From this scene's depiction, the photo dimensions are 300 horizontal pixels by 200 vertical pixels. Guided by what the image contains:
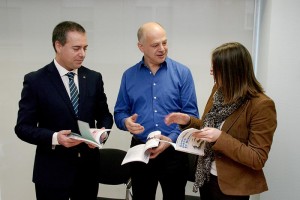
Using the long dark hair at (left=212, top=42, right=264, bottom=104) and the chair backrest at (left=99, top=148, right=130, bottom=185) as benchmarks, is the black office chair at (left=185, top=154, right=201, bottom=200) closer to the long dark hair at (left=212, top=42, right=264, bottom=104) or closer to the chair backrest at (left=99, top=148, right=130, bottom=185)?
the chair backrest at (left=99, top=148, right=130, bottom=185)

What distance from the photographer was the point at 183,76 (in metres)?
A: 2.38

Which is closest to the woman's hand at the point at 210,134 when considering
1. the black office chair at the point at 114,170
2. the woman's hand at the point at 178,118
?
the woman's hand at the point at 178,118

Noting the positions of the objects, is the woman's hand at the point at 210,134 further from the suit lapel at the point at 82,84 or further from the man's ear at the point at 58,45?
the man's ear at the point at 58,45

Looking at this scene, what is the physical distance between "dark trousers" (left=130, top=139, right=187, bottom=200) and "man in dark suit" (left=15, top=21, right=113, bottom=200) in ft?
1.09

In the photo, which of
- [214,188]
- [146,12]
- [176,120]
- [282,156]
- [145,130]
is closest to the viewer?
[214,188]

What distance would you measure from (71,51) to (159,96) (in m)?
0.68

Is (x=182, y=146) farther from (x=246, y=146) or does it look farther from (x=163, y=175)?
(x=163, y=175)

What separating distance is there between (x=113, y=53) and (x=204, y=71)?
3.00 ft

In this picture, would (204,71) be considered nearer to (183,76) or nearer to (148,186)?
(183,76)

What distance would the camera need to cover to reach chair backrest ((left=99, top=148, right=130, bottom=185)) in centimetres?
292

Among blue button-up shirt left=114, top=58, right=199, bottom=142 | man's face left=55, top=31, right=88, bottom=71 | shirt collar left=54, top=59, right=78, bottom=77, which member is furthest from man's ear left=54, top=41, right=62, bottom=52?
blue button-up shirt left=114, top=58, right=199, bottom=142

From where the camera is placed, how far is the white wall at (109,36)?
303 cm

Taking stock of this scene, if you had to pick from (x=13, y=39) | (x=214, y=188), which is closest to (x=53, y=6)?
(x=13, y=39)

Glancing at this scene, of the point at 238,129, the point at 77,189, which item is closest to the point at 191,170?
the point at 77,189
